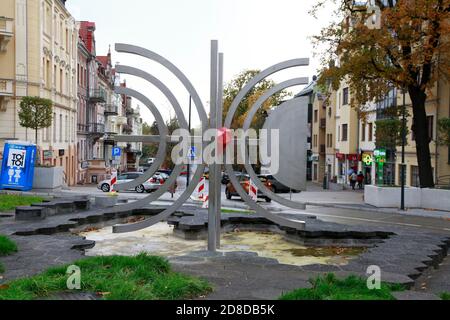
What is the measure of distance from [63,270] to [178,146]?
13.9 feet

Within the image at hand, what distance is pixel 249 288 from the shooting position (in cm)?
778

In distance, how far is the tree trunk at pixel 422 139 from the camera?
25891 mm

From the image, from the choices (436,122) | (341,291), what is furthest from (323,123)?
(341,291)

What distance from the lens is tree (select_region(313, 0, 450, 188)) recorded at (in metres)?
23.0

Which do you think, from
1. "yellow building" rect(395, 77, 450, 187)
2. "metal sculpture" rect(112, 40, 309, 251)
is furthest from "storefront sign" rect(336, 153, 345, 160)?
"metal sculpture" rect(112, 40, 309, 251)

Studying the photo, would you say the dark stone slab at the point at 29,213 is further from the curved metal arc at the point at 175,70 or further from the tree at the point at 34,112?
the tree at the point at 34,112

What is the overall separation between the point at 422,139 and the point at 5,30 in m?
22.6

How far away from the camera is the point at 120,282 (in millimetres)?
6977

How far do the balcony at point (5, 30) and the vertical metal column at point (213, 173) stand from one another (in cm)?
2275

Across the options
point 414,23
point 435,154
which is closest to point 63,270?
point 414,23

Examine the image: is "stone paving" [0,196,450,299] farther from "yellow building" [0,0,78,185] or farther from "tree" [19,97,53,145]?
"yellow building" [0,0,78,185]

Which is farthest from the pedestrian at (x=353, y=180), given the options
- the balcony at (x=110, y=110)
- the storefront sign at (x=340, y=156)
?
the balcony at (x=110, y=110)

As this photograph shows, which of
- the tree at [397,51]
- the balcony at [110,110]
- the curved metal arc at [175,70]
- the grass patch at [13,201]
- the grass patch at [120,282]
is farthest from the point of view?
the balcony at [110,110]
